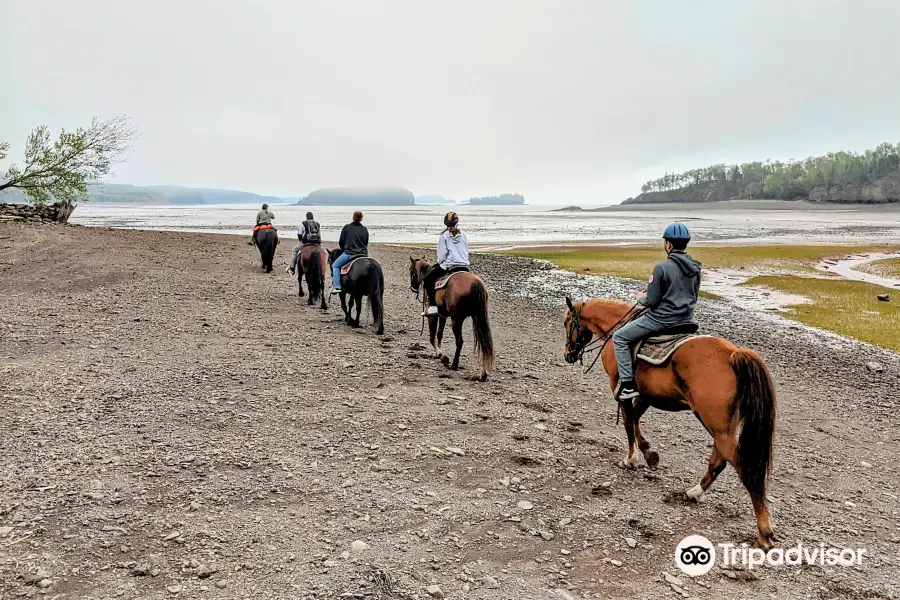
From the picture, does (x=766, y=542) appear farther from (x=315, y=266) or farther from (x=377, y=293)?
(x=315, y=266)

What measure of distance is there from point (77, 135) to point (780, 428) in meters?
36.6

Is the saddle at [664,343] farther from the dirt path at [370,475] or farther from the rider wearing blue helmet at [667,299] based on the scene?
the dirt path at [370,475]

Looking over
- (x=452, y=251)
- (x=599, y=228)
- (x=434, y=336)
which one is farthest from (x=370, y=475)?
(x=599, y=228)

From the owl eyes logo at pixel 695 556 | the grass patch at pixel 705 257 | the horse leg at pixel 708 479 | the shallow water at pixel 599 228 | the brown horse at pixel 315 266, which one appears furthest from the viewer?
the shallow water at pixel 599 228

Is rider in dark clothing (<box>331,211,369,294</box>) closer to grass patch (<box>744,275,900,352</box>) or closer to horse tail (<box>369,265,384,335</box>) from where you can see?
horse tail (<box>369,265,384,335</box>)

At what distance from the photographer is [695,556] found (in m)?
4.90

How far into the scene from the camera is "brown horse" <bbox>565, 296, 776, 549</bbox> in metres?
5.04

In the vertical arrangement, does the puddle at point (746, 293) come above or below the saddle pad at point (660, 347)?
below

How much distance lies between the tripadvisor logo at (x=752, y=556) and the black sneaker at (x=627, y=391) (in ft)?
5.46

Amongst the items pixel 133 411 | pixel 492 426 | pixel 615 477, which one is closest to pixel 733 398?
pixel 615 477

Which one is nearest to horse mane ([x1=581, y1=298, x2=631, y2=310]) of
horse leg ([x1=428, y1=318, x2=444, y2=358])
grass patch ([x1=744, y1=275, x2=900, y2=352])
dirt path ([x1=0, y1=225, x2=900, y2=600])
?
dirt path ([x1=0, y1=225, x2=900, y2=600])

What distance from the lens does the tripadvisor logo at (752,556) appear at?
4.80m

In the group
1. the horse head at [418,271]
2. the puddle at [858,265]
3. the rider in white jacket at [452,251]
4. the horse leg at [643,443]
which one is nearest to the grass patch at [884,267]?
the puddle at [858,265]

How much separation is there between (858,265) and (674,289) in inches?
1325
